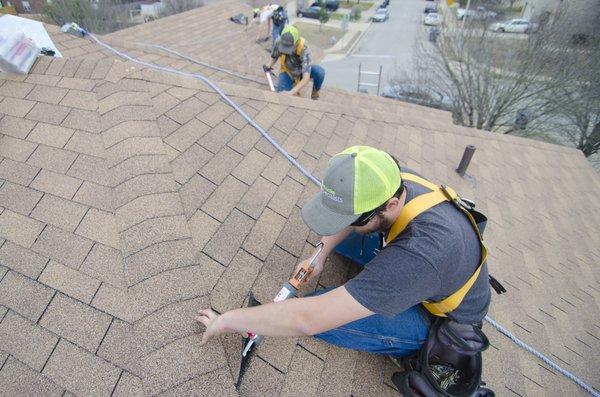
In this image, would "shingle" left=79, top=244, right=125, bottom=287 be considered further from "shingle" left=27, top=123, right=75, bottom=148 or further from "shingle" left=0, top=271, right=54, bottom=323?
"shingle" left=27, top=123, right=75, bottom=148

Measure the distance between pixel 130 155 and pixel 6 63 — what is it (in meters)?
1.98

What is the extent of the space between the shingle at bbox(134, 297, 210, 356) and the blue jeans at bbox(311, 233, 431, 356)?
0.77 meters

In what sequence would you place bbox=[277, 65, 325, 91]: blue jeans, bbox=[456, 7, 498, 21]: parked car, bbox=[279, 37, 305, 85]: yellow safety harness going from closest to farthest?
bbox=[279, 37, 305, 85]: yellow safety harness
bbox=[277, 65, 325, 91]: blue jeans
bbox=[456, 7, 498, 21]: parked car

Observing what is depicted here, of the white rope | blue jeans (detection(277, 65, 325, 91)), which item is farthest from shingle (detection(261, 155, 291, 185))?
blue jeans (detection(277, 65, 325, 91))

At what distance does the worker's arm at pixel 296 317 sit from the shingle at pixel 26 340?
0.82 meters

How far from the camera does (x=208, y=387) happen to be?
169 centimetres

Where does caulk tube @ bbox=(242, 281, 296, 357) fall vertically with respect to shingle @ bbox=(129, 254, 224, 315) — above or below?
below

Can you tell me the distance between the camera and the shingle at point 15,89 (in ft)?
10.8

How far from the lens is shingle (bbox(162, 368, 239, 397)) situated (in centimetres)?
166

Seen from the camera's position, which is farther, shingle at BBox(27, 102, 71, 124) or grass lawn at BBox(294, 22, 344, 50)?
grass lawn at BBox(294, 22, 344, 50)

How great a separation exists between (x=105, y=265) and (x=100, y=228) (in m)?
0.30

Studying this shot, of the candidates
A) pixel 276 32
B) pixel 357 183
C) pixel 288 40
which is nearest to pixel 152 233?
pixel 357 183

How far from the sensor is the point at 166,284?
200cm

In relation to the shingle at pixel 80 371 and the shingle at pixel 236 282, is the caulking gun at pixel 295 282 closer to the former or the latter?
the shingle at pixel 236 282
